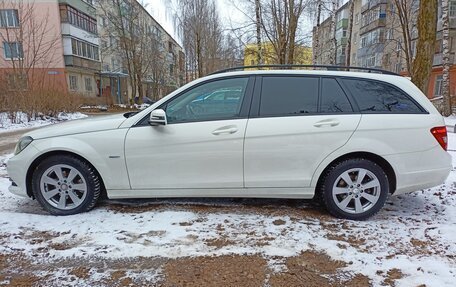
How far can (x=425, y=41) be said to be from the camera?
261 inches

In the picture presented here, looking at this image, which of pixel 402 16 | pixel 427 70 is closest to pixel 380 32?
pixel 402 16

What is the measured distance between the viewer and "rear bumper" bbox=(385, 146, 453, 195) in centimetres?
353

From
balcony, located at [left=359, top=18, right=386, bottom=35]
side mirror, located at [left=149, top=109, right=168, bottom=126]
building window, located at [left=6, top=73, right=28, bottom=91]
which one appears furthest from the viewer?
balcony, located at [left=359, top=18, right=386, bottom=35]

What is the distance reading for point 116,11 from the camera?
31.2m

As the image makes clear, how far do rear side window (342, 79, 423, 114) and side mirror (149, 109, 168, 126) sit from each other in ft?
6.96

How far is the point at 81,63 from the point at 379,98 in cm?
3500

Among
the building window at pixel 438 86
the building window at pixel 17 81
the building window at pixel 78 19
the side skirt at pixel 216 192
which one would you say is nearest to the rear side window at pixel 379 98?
the side skirt at pixel 216 192

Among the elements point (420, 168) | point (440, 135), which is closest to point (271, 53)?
point (440, 135)

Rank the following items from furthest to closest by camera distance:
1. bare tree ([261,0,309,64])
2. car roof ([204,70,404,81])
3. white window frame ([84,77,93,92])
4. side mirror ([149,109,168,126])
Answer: white window frame ([84,77,93,92]) < bare tree ([261,0,309,64]) < car roof ([204,70,404,81]) < side mirror ([149,109,168,126])

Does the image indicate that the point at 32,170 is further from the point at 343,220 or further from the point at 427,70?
the point at 427,70

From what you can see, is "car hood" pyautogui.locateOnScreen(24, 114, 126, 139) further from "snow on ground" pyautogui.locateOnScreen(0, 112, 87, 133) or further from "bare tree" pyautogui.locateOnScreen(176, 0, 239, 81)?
"bare tree" pyautogui.locateOnScreen(176, 0, 239, 81)

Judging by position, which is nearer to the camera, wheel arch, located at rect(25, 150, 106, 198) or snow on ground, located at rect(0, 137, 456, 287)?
snow on ground, located at rect(0, 137, 456, 287)

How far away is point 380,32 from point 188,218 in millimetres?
38881

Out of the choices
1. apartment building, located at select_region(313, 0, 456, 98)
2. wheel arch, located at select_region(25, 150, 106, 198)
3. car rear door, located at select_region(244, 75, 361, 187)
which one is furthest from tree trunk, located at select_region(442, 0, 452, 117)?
wheel arch, located at select_region(25, 150, 106, 198)
